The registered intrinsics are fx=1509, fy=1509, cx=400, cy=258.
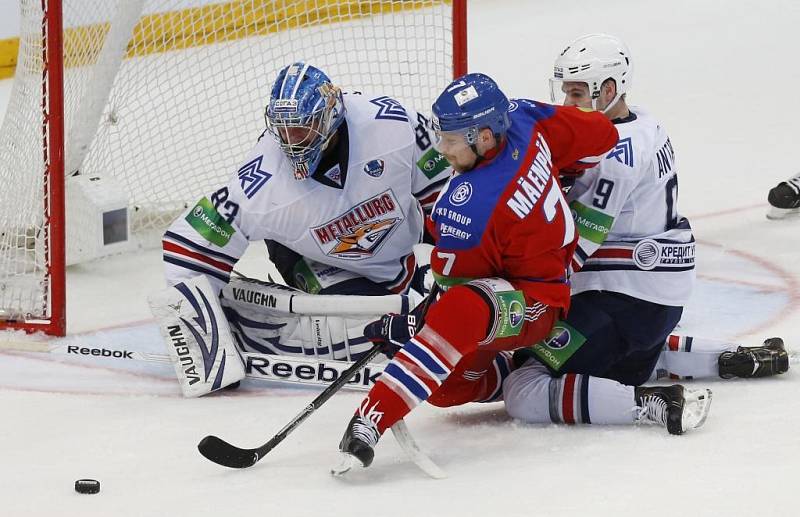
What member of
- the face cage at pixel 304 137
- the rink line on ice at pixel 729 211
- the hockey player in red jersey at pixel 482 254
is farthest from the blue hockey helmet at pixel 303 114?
the rink line on ice at pixel 729 211

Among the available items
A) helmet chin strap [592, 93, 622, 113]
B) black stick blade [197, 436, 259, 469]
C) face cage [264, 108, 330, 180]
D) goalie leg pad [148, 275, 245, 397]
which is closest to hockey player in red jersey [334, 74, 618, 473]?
black stick blade [197, 436, 259, 469]

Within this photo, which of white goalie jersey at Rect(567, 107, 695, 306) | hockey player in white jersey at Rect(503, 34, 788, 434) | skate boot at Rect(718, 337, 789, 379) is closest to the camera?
hockey player in white jersey at Rect(503, 34, 788, 434)

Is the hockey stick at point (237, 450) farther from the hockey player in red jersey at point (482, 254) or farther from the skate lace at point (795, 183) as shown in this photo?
the skate lace at point (795, 183)

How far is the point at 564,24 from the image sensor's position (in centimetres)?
884

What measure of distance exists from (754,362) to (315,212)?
46.3 inches

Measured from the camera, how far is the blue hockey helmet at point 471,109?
3.17 metres

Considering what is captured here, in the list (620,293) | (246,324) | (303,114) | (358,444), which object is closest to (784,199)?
(620,293)

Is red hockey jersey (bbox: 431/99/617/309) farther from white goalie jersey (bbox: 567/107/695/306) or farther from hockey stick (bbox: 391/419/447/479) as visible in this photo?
hockey stick (bbox: 391/419/447/479)

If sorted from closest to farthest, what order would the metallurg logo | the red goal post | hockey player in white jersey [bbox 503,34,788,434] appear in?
1. hockey player in white jersey [bbox 503,34,788,434]
2. the metallurg logo
3. the red goal post

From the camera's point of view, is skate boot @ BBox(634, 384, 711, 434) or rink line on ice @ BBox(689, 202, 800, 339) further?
rink line on ice @ BBox(689, 202, 800, 339)

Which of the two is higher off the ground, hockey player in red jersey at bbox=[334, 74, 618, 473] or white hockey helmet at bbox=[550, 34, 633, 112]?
white hockey helmet at bbox=[550, 34, 633, 112]

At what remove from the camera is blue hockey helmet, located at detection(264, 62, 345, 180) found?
3.69 m

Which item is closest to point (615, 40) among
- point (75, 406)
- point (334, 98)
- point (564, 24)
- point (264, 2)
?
point (334, 98)

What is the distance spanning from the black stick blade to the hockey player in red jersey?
24 cm
